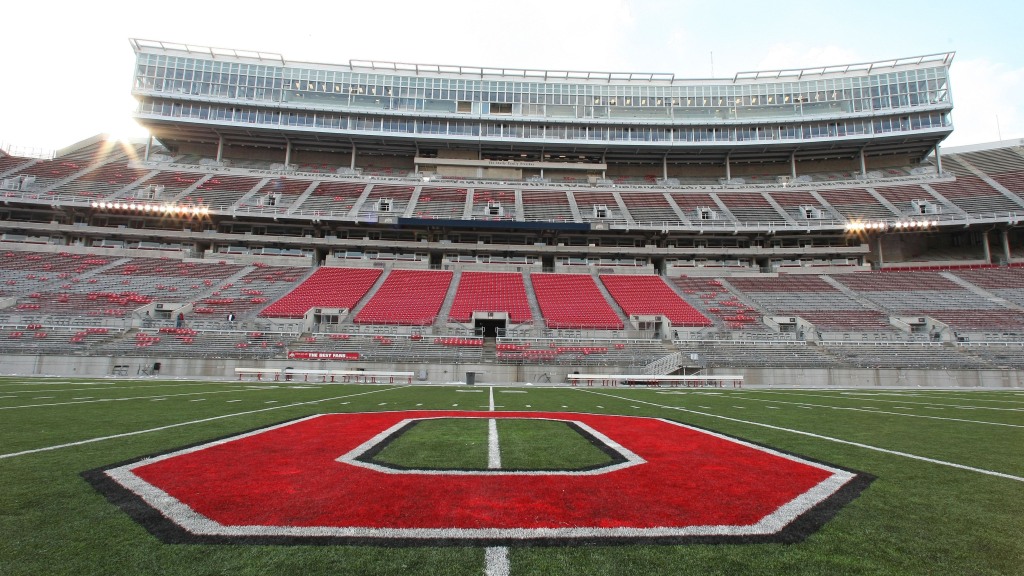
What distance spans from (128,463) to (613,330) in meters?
27.6

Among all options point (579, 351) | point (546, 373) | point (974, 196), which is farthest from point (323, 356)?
point (974, 196)

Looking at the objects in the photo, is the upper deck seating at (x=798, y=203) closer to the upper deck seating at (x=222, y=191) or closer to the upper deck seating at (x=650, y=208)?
the upper deck seating at (x=650, y=208)

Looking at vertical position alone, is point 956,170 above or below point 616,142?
below

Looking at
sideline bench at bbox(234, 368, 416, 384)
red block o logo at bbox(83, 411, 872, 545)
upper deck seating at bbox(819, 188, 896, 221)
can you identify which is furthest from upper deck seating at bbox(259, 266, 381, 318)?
upper deck seating at bbox(819, 188, 896, 221)

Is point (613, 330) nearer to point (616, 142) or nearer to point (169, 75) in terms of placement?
point (616, 142)

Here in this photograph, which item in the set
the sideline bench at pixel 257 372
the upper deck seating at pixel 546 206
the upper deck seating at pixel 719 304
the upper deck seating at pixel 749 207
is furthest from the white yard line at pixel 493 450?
the upper deck seating at pixel 749 207

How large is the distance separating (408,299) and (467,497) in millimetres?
30975

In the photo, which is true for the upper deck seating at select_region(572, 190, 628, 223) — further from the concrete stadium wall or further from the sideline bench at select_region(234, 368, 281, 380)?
the sideline bench at select_region(234, 368, 281, 380)

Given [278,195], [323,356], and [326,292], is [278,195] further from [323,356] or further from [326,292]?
[323,356]

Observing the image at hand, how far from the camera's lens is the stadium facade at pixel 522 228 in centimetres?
2702

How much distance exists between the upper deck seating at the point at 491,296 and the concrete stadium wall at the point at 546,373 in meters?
6.24

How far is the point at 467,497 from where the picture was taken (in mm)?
3746

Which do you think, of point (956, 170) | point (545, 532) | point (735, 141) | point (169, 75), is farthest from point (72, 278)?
point (956, 170)

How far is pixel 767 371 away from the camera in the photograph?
25.3m
